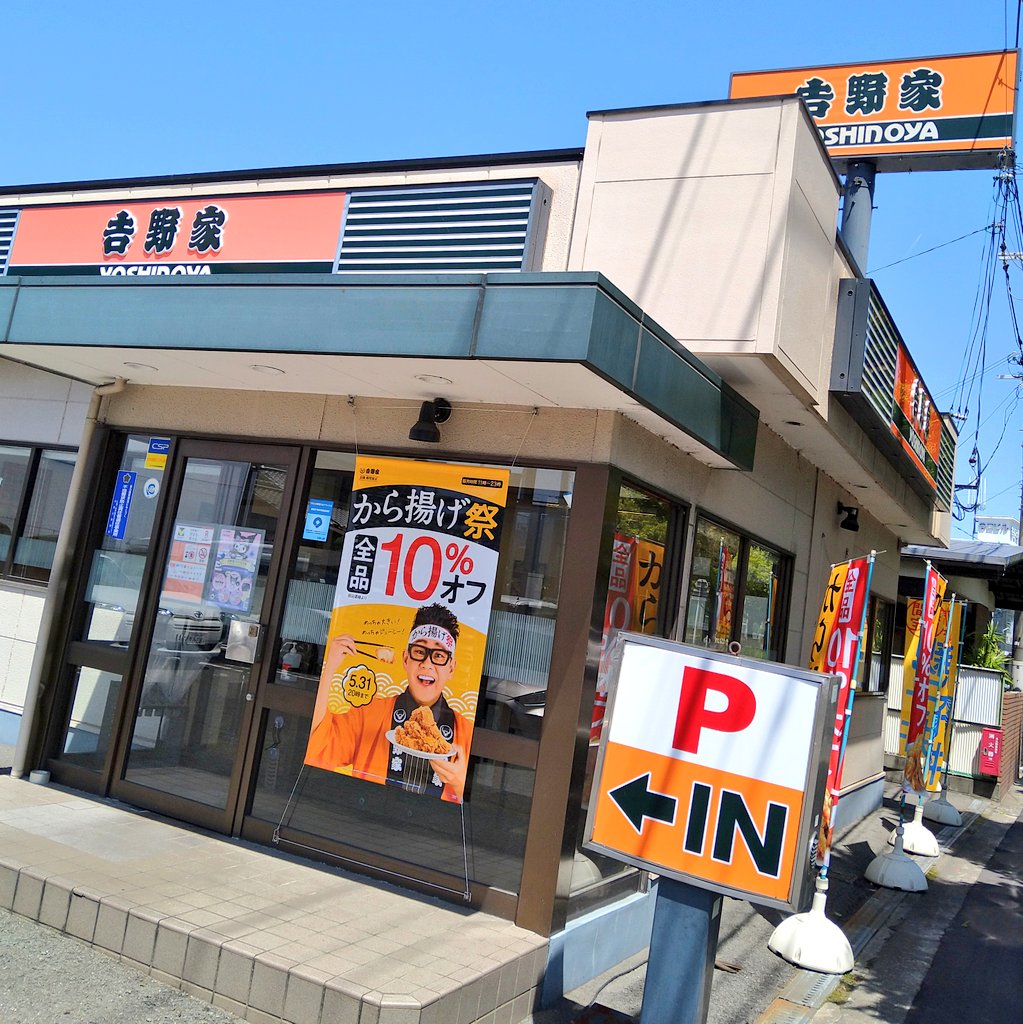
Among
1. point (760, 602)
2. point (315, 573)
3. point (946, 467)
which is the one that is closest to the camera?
point (315, 573)

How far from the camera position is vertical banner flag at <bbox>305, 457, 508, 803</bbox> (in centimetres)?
539

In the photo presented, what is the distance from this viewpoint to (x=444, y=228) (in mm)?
6176

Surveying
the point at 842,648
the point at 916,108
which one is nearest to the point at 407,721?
the point at 842,648

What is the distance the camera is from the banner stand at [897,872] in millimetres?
7805

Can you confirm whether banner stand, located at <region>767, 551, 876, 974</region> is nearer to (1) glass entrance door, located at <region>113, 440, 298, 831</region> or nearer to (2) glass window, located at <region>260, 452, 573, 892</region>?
(2) glass window, located at <region>260, 452, 573, 892</region>

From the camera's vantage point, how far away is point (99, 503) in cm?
699

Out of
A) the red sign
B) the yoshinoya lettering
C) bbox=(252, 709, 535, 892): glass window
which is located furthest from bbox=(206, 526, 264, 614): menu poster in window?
the red sign

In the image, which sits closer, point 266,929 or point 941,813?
point 266,929

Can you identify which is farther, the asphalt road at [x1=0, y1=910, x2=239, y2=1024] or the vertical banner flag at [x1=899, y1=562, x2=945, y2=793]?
the vertical banner flag at [x1=899, y1=562, x2=945, y2=793]

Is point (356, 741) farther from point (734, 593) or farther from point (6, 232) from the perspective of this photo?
point (6, 232)

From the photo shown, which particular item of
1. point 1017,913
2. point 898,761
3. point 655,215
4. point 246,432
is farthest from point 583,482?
point 898,761

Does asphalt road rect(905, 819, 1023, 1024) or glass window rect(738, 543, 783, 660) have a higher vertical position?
glass window rect(738, 543, 783, 660)

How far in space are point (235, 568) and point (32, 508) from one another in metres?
2.89

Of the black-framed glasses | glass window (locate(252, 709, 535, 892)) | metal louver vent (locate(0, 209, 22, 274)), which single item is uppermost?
metal louver vent (locate(0, 209, 22, 274))
